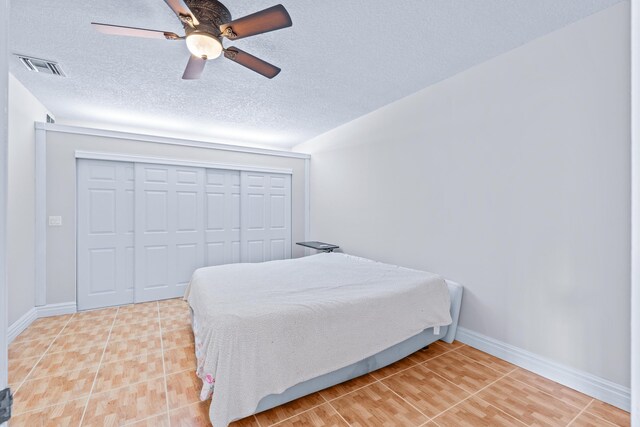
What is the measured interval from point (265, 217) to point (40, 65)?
3289mm

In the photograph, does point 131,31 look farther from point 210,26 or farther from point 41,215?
point 41,215

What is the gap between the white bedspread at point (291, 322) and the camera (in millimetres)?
1612

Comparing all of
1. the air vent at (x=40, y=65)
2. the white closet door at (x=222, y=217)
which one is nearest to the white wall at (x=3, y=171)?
the air vent at (x=40, y=65)

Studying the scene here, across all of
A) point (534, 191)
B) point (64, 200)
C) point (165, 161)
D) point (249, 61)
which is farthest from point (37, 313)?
point (534, 191)

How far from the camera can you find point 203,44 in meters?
1.84

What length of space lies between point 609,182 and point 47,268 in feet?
18.6

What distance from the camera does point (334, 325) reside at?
6.42ft

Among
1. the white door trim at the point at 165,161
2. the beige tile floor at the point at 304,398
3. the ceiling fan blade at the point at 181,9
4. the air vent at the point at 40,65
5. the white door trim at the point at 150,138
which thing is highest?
the air vent at the point at 40,65

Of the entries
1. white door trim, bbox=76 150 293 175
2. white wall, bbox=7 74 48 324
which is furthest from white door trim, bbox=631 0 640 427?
white door trim, bbox=76 150 293 175

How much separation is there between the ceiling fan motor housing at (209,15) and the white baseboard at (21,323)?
11.1 ft

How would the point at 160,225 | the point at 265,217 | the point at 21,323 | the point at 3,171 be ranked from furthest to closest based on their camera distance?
1. the point at 265,217
2. the point at 160,225
3. the point at 21,323
4. the point at 3,171

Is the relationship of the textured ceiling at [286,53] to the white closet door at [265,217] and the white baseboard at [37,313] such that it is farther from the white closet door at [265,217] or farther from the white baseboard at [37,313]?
the white baseboard at [37,313]

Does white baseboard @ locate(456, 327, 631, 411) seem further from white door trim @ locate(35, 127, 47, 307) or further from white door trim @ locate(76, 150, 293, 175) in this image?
white door trim @ locate(35, 127, 47, 307)

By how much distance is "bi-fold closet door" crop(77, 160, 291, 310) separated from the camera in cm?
370
